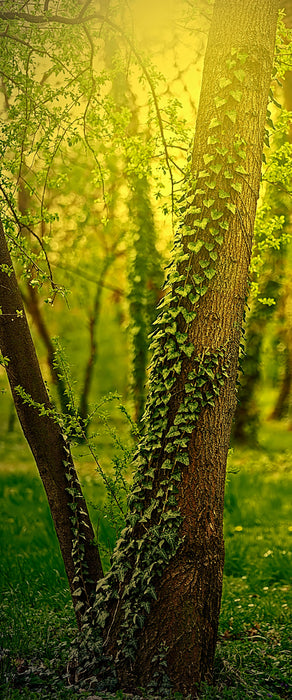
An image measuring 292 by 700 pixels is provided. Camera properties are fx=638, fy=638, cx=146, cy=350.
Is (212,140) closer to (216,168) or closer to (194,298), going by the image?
(216,168)

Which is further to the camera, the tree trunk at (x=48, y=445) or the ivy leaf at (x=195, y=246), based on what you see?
the tree trunk at (x=48, y=445)

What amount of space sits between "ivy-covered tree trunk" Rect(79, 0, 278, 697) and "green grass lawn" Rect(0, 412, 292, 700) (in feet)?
1.00

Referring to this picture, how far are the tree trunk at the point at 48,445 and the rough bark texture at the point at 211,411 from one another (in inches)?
18.8

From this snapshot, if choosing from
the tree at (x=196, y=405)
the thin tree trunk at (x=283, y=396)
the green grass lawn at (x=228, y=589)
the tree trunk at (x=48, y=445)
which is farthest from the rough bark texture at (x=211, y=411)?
the thin tree trunk at (x=283, y=396)

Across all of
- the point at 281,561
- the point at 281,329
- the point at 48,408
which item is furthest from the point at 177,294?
the point at 281,329

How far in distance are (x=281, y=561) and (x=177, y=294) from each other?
2.90 metres

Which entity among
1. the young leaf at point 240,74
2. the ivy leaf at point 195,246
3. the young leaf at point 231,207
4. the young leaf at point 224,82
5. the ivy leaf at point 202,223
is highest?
the young leaf at point 240,74

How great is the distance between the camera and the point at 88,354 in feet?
32.7

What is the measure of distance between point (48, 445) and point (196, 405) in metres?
0.92

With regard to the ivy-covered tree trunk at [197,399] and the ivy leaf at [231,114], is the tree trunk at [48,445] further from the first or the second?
the ivy leaf at [231,114]

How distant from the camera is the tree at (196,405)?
277cm

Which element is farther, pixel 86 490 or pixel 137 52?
pixel 86 490

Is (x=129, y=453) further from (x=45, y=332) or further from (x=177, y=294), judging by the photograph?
(x=45, y=332)

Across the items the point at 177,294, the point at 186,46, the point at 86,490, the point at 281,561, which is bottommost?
the point at 281,561
